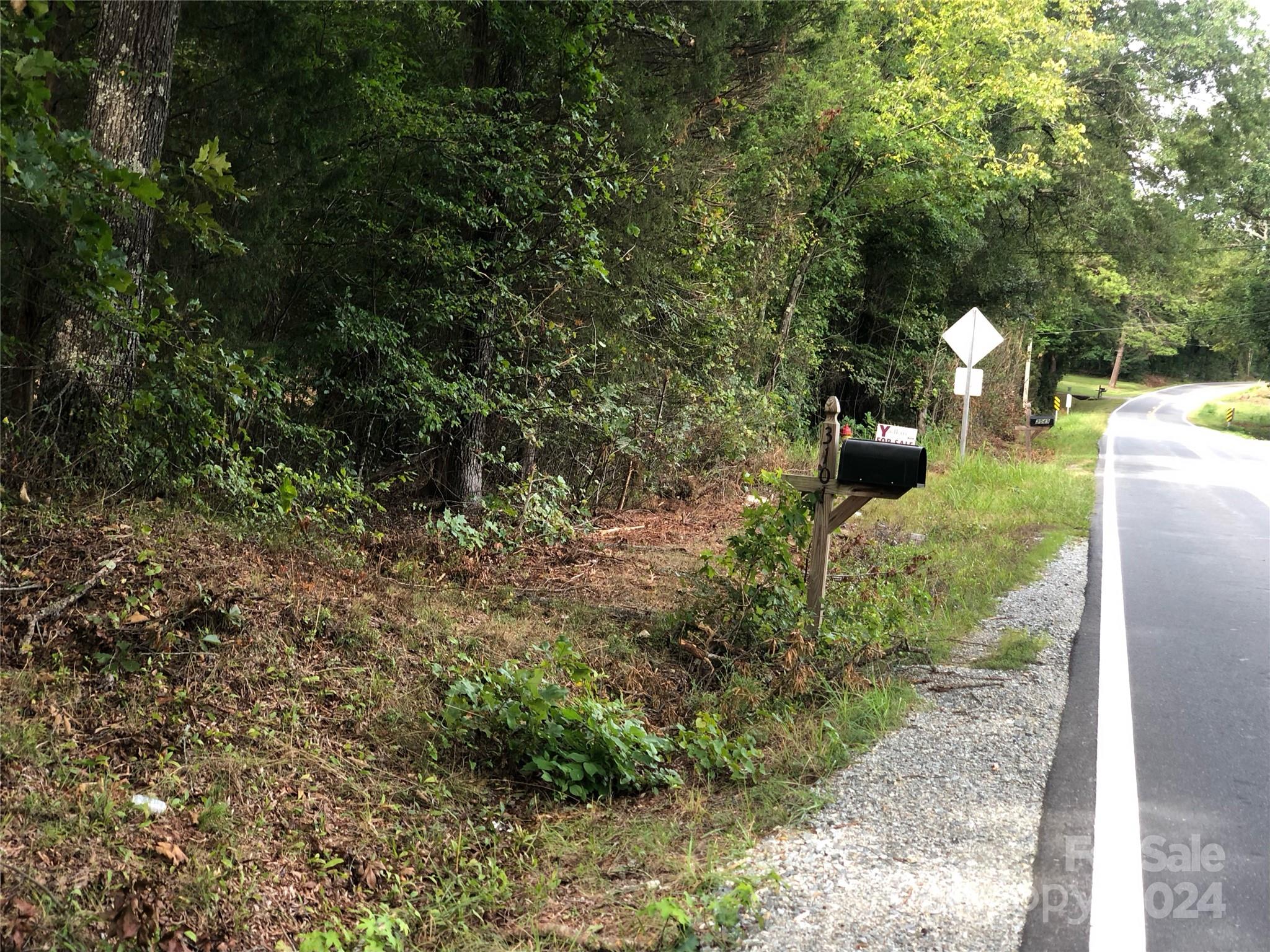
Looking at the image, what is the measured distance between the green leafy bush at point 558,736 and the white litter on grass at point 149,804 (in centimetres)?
159

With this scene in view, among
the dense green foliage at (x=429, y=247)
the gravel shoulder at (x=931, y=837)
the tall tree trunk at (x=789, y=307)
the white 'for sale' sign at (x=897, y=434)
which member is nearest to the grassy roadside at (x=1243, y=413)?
the tall tree trunk at (x=789, y=307)

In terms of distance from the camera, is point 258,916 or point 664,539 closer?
point 258,916

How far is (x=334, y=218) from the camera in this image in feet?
30.5

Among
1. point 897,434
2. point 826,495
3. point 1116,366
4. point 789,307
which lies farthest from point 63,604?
point 1116,366

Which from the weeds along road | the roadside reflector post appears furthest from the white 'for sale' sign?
the roadside reflector post

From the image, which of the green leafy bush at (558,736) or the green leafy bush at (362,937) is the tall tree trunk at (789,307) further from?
the green leafy bush at (362,937)

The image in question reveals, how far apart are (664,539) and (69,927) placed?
8785 millimetres

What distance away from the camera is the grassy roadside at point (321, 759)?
381 cm

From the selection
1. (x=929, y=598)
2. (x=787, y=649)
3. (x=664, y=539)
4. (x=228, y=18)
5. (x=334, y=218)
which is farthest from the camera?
(x=664, y=539)

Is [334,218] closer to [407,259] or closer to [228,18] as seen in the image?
[407,259]

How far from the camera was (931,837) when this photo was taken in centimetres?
436

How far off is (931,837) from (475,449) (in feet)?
23.2

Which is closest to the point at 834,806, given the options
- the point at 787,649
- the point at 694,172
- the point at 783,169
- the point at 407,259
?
the point at 787,649

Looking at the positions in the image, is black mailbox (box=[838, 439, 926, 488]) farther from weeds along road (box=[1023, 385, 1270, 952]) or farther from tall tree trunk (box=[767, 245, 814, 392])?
tall tree trunk (box=[767, 245, 814, 392])
